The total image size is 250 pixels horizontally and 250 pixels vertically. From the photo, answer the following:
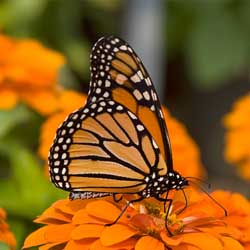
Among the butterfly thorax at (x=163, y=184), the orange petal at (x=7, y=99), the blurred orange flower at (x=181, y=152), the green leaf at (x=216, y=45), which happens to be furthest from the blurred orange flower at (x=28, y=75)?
the green leaf at (x=216, y=45)

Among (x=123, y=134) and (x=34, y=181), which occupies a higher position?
(x=123, y=134)

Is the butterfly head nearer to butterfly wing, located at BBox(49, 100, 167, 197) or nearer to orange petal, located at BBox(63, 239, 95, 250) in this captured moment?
butterfly wing, located at BBox(49, 100, 167, 197)

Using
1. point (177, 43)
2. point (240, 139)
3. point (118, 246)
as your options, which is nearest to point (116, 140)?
point (118, 246)

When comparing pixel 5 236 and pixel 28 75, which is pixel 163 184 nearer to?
pixel 5 236

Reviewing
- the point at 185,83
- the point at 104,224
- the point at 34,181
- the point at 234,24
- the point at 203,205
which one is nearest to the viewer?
the point at 104,224

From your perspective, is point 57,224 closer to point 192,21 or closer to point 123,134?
point 123,134

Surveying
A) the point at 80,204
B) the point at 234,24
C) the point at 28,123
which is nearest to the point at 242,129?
the point at 28,123

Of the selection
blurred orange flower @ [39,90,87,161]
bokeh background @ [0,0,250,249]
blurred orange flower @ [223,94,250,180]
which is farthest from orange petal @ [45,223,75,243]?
bokeh background @ [0,0,250,249]

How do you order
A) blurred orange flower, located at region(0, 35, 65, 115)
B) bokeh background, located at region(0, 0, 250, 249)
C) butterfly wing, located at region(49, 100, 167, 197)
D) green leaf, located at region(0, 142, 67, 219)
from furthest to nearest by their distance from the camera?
bokeh background, located at region(0, 0, 250, 249)
blurred orange flower, located at region(0, 35, 65, 115)
green leaf, located at region(0, 142, 67, 219)
butterfly wing, located at region(49, 100, 167, 197)
